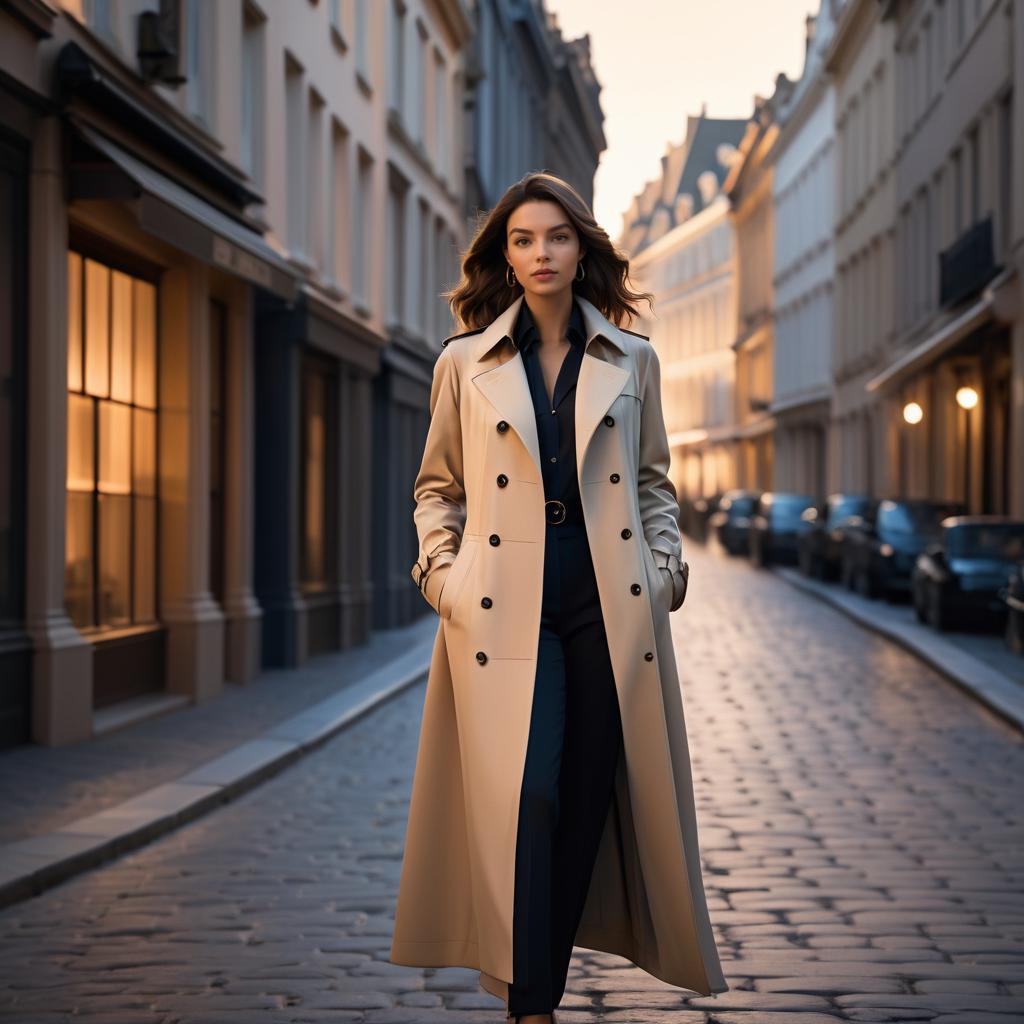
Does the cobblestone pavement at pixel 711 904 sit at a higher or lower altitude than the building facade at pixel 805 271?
lower

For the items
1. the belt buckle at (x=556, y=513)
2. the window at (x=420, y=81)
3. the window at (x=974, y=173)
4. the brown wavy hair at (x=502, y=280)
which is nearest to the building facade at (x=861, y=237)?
the window at (x=974, y=173)

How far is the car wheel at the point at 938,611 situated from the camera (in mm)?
20109

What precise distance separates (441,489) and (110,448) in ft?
29.3

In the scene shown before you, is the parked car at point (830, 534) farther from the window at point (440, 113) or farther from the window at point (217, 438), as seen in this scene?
the window at point (217, 438)

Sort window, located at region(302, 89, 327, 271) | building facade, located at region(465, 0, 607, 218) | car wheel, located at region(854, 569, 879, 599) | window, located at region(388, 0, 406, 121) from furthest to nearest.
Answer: building facade, located at region(465, 0, 607, 218) < car wheel, located at region(854, 569, 879, 599) < window, located at region(388, 0, 406, 121) < window, located at region(302, 89, 327, 271)

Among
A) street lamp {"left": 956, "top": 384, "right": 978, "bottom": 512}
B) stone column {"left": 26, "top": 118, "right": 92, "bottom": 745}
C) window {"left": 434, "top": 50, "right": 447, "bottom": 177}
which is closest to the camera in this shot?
stone column {"left": 26, "top": 118, "right": 92, "bottom": 745}

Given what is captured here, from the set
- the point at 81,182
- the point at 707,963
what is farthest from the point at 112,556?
the point at 707,963

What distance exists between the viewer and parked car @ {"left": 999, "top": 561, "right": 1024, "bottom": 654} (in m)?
17.2

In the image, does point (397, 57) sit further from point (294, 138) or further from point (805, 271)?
point (805, 271)

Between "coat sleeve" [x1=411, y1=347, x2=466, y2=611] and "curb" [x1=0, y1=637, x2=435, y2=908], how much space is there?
313cm

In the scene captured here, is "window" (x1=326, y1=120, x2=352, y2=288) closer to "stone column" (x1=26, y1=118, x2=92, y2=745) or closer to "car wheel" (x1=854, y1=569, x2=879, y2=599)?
"car wheel" (x1=854, y1=569, x2=879, y2=599)

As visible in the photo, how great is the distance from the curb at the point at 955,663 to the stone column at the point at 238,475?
565cm

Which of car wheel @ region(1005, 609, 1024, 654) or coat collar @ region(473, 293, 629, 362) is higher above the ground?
coat collar @ region(473, 293, 629, 362)

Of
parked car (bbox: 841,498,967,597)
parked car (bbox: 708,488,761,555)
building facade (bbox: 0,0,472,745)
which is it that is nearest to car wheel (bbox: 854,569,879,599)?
parked car (bbox: 841,498,967,597)
